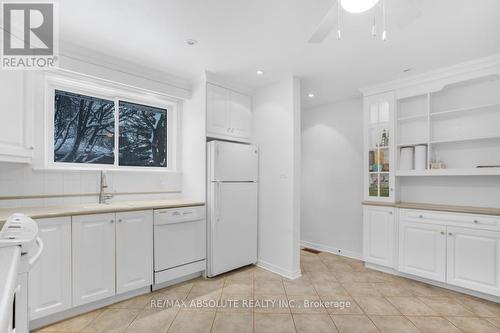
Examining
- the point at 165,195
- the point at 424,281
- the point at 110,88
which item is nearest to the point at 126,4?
the point at 110,88

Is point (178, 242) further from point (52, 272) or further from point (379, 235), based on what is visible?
point (379, 235)

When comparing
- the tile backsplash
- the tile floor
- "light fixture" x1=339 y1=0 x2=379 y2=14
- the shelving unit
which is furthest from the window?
the shelving unit

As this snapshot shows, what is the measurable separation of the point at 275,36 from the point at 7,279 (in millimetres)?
2357

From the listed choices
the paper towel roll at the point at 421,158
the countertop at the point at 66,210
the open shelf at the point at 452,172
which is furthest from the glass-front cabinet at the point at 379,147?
the countertop at the point at 66,210

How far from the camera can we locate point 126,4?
1.86 metres

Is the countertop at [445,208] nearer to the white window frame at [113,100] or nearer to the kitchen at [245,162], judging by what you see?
the kitchen at [245,162]

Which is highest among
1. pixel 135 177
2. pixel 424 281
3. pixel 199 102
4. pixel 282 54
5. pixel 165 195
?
pixel 282 54

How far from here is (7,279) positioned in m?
0.64

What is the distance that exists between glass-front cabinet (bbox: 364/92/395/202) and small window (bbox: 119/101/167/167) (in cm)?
287

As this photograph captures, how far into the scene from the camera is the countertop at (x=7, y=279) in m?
0.50

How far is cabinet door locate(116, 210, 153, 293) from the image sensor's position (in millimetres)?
2416

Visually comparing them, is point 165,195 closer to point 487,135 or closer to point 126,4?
point 126,4

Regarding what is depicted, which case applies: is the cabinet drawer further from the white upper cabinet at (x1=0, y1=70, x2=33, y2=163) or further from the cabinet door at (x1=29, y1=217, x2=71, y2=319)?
the white upper cabinet at (x1=0, y1=70, x2=33, y2=163)

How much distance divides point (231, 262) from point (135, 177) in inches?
63.8
